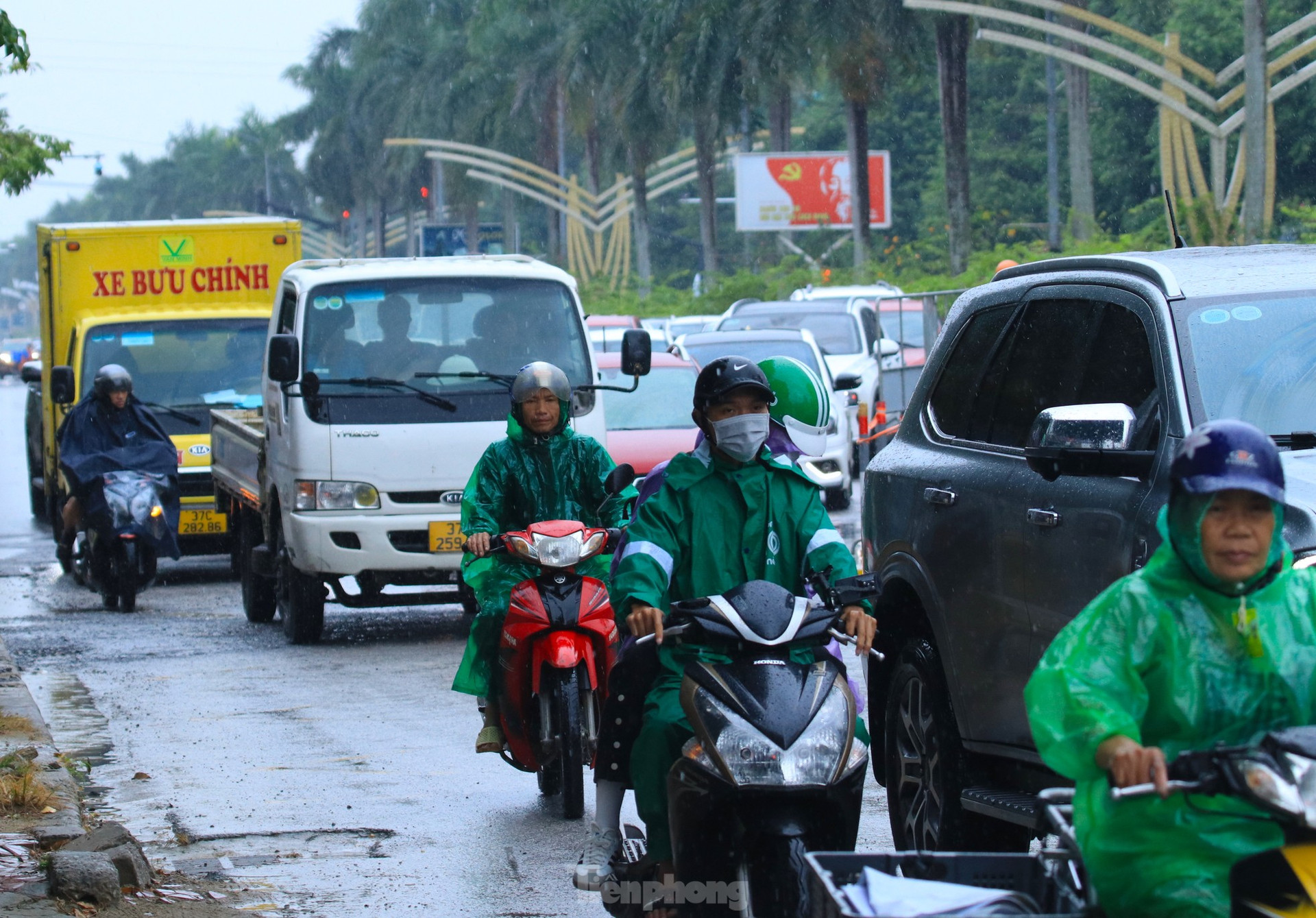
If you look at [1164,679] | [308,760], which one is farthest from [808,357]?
[1164,679]

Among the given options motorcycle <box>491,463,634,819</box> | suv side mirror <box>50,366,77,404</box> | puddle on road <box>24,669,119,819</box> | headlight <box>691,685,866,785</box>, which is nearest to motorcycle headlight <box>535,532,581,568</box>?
motorcycle <box>491,463,634,819</box>

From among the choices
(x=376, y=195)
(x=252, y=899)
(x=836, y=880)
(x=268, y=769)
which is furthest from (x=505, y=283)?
(x=376, y=195)

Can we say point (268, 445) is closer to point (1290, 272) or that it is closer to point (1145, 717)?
point (1290, 272)

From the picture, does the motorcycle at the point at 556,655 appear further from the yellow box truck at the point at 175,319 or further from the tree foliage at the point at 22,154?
the yellow box truck at the point at 175,319

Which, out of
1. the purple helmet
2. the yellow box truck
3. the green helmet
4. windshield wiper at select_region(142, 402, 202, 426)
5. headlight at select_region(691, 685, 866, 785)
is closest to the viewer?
the purple helmet

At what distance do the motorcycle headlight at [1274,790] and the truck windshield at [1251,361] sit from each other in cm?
225

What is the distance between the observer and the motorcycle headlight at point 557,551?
737cm

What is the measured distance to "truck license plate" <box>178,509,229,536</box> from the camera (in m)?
16.2

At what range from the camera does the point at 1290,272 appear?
18.5 ft

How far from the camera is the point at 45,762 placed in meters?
7.75

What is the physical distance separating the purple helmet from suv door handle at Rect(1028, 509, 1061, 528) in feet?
7.16

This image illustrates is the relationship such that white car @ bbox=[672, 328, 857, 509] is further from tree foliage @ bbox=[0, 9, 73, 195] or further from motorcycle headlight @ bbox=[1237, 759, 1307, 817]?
motorcycle headlight @ bbox=[1237, 759, 1307, 817]

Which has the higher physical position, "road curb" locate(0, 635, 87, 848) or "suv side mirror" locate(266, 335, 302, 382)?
"suv side mirror" locate(266, 335, 302, 382)

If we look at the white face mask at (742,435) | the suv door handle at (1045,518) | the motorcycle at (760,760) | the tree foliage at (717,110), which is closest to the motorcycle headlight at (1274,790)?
the motorcycle at (760,760)
